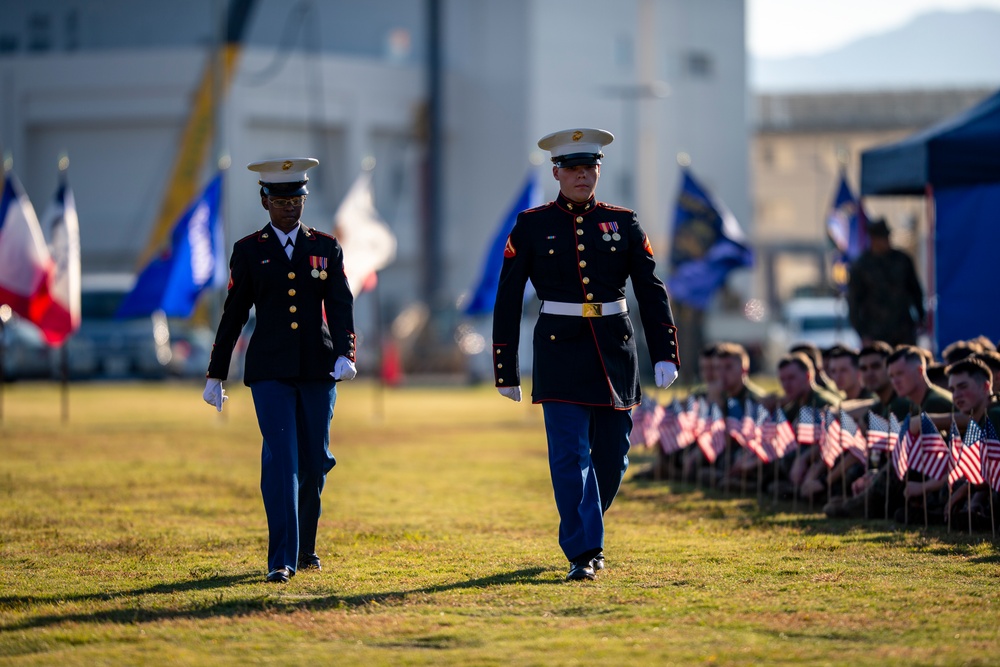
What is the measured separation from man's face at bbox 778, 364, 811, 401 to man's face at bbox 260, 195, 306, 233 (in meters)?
4.79

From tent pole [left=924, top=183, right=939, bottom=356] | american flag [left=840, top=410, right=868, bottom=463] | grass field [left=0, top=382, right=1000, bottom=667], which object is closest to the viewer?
grass field [left=0, top=382, right=1000, bottom=667]

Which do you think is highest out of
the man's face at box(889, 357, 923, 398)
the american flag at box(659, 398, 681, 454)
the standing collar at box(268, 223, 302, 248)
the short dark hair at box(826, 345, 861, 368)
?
the standing collar at box(268, 223, 302, 248)

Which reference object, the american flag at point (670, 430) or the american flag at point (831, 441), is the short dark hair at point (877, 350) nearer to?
the american flag at point (831, 441)

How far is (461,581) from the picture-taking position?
8.26 metres

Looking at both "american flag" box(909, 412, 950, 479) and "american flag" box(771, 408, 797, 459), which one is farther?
"american flag" box(771, 408, 797, 459)

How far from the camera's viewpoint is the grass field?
6.51m

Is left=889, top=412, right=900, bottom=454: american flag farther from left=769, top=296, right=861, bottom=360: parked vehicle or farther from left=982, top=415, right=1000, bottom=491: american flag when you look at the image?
left=769, top=296, right=861, bottom=360: parked vehicle

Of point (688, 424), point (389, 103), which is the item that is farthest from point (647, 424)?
point (389, 103)

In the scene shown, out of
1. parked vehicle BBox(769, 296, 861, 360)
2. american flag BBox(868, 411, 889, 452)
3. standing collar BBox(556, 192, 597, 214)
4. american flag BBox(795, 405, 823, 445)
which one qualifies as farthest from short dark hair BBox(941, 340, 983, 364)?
parked vehicle BBox(769, 296, 861, 360)

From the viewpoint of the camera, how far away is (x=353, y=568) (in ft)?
28.9

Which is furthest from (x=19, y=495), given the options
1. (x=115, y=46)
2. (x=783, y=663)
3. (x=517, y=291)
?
(x=115, y=46)

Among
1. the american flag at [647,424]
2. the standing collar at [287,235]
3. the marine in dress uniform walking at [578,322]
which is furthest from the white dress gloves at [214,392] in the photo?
the american flag at [647,424]

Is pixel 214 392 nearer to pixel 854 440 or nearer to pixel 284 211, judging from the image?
pixel 284 211

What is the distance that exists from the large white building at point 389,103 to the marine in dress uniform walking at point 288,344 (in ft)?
138
